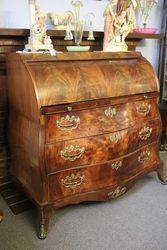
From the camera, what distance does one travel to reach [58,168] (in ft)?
5.49

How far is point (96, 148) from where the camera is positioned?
1771 mm

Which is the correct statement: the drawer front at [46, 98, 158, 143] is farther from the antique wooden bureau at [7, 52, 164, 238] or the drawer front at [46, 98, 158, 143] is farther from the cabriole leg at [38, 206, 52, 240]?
the cabriole leg at [38, 206, 52, 240]

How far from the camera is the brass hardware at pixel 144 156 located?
2083 millimetres

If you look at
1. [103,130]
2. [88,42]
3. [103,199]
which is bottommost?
[103,199]

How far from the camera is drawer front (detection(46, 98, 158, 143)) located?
1609 mm

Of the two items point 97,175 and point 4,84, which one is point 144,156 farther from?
point 4,84

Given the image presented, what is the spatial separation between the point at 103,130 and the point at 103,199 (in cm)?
50

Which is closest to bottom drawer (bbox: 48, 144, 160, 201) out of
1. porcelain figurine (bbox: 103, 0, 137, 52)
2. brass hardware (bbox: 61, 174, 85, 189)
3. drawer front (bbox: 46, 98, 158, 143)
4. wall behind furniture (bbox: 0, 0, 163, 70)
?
brass hardware (bbox: 61, 174, 85, 189)

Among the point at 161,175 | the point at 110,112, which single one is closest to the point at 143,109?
the point at 110,112

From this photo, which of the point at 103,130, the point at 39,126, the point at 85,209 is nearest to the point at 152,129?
the point at 103,130

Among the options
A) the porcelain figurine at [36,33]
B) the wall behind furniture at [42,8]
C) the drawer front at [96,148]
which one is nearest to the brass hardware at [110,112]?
the drawer front at [96,148]

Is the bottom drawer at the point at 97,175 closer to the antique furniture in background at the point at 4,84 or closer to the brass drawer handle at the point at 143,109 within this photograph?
the brass drawer handle at the point at 143,109

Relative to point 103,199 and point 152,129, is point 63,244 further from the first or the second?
point 152,129

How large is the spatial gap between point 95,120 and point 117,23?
820 mm
